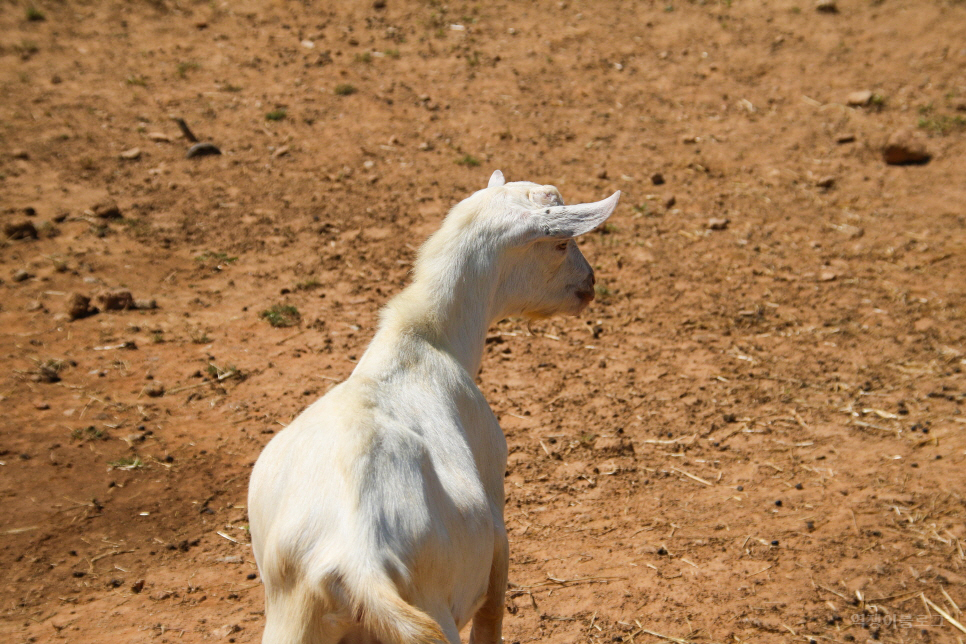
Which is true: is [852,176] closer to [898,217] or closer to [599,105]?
[898,217]

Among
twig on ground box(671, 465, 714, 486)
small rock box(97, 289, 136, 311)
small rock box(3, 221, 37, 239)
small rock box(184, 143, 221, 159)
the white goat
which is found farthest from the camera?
small rock box(184, 143, 221, 159)

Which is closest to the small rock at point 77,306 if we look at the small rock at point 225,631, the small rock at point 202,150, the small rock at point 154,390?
the small rock at point 154,390

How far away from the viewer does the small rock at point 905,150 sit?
10.2m

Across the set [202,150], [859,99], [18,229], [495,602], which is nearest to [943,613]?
[495,602]

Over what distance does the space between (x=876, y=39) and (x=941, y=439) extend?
850 cm

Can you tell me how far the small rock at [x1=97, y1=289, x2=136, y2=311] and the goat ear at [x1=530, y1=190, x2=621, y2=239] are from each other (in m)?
4.98

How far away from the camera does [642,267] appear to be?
27.9 feet

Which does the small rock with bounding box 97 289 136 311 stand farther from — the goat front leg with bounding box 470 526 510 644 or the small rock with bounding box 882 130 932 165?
the small rock with bounding box 882 130 932 165

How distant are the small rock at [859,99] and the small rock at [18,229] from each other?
10358 millimetres

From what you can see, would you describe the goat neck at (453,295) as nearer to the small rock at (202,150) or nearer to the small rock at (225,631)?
the small rock at (225,631)

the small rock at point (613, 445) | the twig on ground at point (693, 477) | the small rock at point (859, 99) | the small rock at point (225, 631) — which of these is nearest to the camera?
the small rock at point (225, 631)

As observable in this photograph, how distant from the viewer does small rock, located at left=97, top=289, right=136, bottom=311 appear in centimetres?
746

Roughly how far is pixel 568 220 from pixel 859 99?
9079 mm

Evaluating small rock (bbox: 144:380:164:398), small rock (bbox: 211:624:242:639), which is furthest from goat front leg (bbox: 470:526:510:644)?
small rock (bbox: 144:380:164:398)
